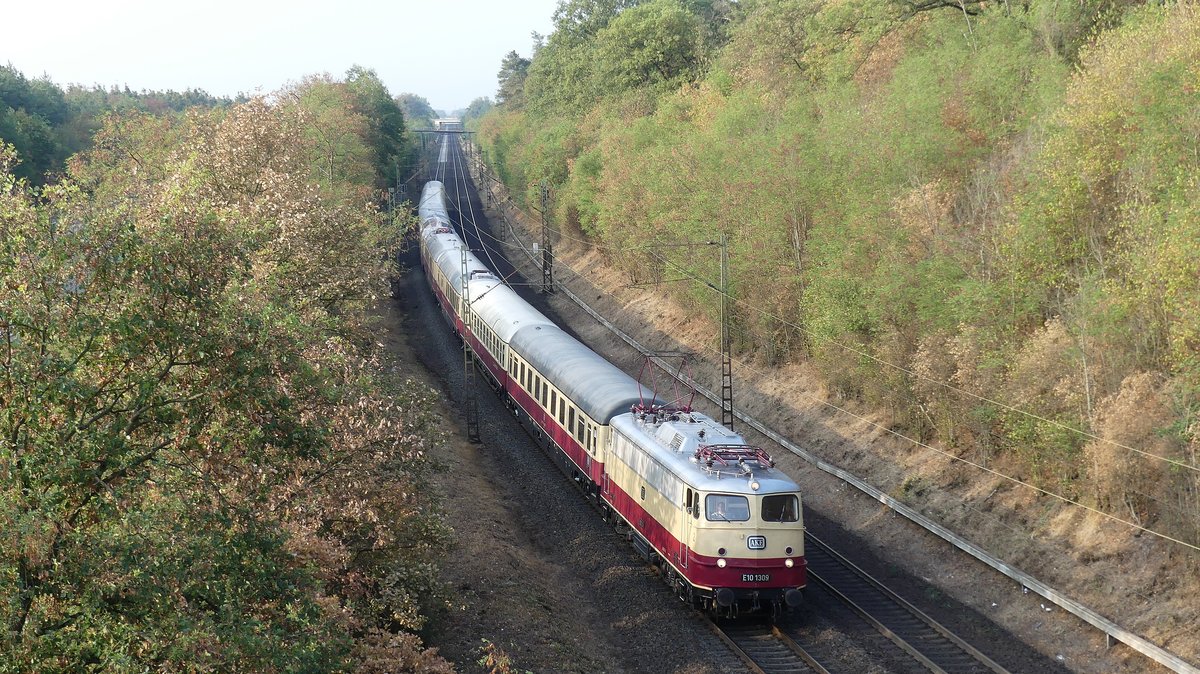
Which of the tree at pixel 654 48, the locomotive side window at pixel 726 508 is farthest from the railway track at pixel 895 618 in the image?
the tree at pixel 654 48

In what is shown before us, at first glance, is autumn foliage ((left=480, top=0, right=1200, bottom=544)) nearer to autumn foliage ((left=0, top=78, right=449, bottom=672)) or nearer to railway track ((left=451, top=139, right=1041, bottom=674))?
railway track ((left=451, top=139, right=1041, bottom=674))

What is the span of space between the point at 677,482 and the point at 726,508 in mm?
1215

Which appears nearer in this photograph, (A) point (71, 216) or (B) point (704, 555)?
(A) point (71, 216)

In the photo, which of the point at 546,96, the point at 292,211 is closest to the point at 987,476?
the point at 292,211

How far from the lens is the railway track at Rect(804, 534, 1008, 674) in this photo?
17.3m

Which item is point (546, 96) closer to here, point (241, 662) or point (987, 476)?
point (987, 476)

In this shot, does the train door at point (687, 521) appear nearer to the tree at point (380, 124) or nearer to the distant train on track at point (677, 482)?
the distant train on track at point (677, 482)

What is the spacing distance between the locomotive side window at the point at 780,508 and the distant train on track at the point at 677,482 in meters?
0.02

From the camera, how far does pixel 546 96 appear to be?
98375 mm

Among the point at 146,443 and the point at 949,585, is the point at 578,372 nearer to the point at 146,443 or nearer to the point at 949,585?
the point at 949,585

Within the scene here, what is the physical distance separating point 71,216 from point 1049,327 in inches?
760

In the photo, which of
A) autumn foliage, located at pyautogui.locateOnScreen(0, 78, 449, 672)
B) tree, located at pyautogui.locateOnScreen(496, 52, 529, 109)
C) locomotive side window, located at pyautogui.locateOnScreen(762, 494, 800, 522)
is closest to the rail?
locomotive side window, located at pyautogui.locateOnScreen(762, 494, 800, 522)

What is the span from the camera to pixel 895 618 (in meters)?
19.3

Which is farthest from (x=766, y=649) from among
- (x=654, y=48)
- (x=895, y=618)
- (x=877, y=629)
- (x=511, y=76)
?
(x=511, y=76)
